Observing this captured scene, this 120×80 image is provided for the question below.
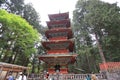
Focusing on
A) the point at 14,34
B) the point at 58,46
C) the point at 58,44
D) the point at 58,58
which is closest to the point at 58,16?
the point at 58,44

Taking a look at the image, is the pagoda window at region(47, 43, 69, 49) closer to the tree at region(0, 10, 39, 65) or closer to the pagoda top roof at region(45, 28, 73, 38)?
the pagoda top roof at region(45, 28, 73, 38)

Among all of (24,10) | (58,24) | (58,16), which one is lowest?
(58,24)

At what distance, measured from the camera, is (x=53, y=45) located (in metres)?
21.8

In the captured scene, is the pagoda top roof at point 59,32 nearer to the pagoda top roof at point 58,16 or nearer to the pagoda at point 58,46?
the pagoda at point 58,46

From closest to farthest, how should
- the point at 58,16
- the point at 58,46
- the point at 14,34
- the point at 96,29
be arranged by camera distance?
the point at 14,34, the point at 58,46, the point at 58,16, the point at 96,29

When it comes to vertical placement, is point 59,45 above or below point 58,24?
below

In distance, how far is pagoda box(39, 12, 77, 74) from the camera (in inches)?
786

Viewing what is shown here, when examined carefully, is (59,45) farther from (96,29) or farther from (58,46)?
(96,29)

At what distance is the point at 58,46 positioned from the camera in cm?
2172

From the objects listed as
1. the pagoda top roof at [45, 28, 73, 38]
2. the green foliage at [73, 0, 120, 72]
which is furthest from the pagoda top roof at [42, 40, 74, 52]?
the green foliage at [73, 0, 120, 72]

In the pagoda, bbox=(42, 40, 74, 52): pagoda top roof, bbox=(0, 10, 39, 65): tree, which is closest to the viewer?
bbox=(0, 10, 39, 65): tree

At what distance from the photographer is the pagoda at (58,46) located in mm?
19977

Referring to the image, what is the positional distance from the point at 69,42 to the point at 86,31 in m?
8.81

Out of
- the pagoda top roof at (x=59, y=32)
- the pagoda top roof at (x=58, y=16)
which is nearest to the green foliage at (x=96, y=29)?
the pagoda top roof at (x=58, y=16)
